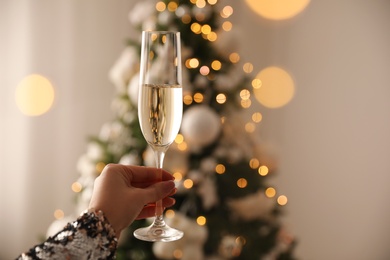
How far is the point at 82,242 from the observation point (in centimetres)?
78

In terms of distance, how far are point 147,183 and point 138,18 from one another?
1.78 m

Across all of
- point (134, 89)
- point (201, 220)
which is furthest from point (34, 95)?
point (201, 220)

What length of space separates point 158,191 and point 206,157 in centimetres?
158

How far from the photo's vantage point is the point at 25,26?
3869 millimetres

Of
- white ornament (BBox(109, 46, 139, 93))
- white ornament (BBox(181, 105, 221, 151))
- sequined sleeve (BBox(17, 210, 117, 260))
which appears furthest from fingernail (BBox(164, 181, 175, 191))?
white ornament (BBox(109, 46, 139, 93))

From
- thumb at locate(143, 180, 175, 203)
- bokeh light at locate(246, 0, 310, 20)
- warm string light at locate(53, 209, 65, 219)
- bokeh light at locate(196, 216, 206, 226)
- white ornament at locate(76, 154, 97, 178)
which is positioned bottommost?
warm string light at locate(53, 209, 65, 219)

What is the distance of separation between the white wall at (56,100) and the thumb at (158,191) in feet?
9.75

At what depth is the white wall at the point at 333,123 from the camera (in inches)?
151

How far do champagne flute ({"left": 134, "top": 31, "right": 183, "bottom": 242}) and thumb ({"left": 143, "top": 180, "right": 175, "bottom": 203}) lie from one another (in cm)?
6

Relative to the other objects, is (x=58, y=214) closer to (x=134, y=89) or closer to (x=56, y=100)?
(x=56, y=100)

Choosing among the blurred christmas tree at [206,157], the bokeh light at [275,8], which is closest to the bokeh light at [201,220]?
the blurred christmas tree at [206,157]

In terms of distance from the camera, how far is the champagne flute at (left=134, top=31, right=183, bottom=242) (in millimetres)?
1083

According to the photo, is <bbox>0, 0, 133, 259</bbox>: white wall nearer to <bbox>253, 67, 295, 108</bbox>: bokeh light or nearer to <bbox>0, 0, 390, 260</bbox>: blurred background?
<bbox>0, 0, 390, 260</bbox>: blurred background

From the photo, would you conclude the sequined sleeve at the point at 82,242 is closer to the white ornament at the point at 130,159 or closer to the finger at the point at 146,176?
the finger at the point at 146,176
